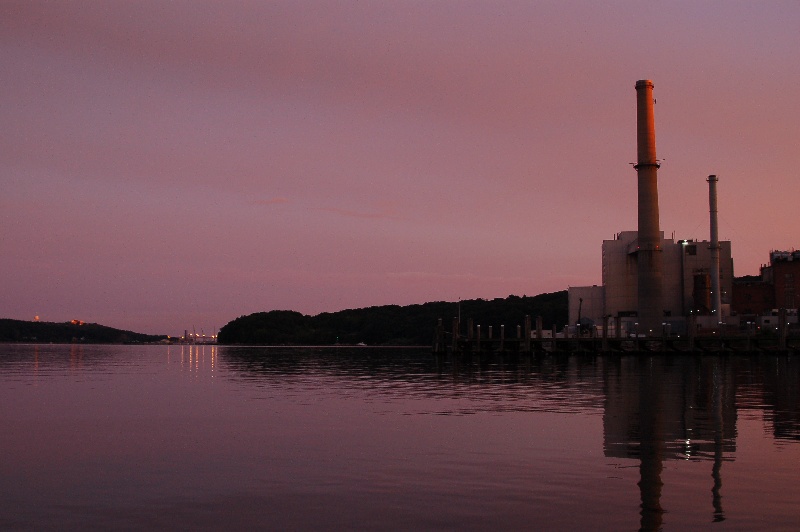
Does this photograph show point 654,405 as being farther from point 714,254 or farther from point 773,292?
point 773,292

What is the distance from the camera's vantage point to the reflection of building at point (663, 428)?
16.5 meters

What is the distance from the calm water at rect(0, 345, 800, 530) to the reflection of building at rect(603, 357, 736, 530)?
0.25 ft

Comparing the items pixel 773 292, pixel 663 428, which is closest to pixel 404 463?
pixel 663 428

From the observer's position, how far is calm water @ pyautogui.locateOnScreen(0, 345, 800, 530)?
46.1 ft

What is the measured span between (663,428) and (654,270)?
282 ft

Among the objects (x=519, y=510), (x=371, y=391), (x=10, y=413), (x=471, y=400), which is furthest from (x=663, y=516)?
(x=371, y=391)

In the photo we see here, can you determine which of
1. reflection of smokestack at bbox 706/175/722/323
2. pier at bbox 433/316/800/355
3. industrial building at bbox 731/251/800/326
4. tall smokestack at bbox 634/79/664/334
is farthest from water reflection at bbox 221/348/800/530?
industrial building at bbox 731/251/800/326

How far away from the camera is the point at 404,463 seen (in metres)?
19.5

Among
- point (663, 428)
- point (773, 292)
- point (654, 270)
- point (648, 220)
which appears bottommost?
point (663, 428)

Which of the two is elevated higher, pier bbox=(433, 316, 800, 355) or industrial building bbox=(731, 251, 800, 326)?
industrial building bbox=(731, 251, 800, 326)

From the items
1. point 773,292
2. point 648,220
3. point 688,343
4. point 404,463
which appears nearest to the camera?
point 404,463

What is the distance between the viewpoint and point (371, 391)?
44.8m

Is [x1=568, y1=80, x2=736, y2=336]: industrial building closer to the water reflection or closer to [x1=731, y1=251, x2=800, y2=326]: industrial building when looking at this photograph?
[x1=731, y1=251, x2=800, y2=326]: industrial building

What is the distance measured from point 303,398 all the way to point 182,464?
64.6ft
